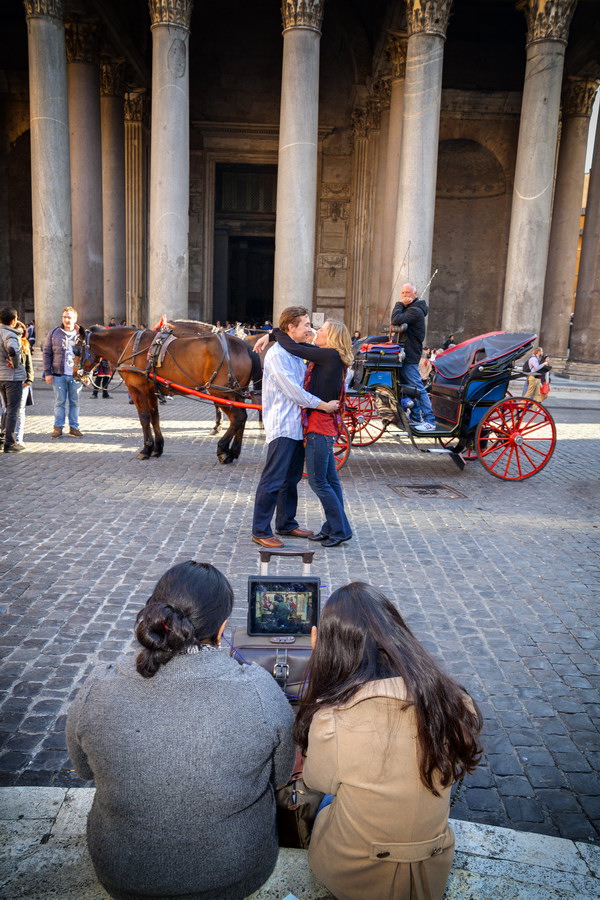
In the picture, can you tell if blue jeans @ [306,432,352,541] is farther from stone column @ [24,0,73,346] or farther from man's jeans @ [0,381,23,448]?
stone column @ [24,0,73,346]

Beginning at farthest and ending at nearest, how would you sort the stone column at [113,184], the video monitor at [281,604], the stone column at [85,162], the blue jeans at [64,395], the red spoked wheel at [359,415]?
the stone column at [113,184] < the stone column at [85,162] < the blue jeans at [64,395] < the red spoked wheel at [359,415] < the video monitor at [281,604]

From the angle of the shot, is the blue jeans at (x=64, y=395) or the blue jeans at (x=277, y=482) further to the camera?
the blue jeans at (x=64, y=395)

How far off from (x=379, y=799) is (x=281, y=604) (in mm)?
1277

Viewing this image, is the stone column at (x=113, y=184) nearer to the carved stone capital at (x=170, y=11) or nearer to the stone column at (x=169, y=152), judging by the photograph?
the stone column at (x=169, y=152)

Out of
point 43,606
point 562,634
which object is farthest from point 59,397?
point 562,634

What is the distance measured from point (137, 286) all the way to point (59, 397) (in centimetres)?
1616

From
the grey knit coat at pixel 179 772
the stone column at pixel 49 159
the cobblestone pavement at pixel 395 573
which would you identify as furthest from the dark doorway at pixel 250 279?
the grey knit coat at pixel 179 772

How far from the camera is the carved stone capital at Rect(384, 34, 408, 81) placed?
20469 mm

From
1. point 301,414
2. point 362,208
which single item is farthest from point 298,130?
point 301,414

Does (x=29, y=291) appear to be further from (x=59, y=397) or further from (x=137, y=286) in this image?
(x=59, y=397)

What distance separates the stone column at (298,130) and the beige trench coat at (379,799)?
16323 mm

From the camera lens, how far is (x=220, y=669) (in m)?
2.04

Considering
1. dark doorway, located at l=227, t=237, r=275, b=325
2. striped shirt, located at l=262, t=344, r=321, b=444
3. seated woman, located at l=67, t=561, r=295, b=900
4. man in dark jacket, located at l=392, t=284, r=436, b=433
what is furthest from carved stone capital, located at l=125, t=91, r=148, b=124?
seated woman, located at l=67, t=561, r=295, b=900

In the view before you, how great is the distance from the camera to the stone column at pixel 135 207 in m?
25.1
